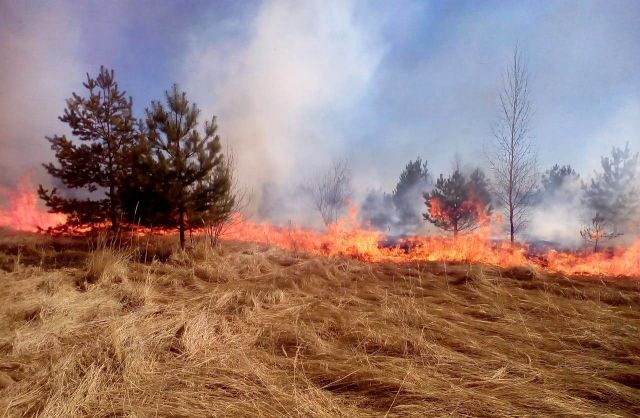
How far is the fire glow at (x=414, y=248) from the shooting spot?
11.6 metres

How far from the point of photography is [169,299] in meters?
5.07

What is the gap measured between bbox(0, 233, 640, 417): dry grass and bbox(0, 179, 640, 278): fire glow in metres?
5.24

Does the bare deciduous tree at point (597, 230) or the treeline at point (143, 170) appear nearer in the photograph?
the treeline at point (143, 170)

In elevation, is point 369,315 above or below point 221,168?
below

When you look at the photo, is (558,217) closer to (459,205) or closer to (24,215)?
(459,205)

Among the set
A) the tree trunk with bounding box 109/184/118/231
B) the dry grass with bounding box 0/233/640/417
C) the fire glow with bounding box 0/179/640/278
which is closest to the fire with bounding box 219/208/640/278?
the fire glow with bounding box 0/179/640/278

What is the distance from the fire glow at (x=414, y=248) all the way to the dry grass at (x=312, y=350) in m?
5.24

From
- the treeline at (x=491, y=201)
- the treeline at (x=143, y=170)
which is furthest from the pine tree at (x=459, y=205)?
the treeline at (x=143, y=170)

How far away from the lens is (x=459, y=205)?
21.3 metres

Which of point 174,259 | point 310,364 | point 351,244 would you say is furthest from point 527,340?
point 351,244

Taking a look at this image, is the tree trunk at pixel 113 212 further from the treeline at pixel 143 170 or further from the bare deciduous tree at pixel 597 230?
the bare deciduous tree at pixel 597 230

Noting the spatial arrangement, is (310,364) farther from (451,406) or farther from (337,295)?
(337,295)

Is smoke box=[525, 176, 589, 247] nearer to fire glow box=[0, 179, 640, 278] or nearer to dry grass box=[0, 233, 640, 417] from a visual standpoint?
fire glow box=[0, 179, 640, 278]

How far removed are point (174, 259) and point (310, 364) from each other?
664cm
